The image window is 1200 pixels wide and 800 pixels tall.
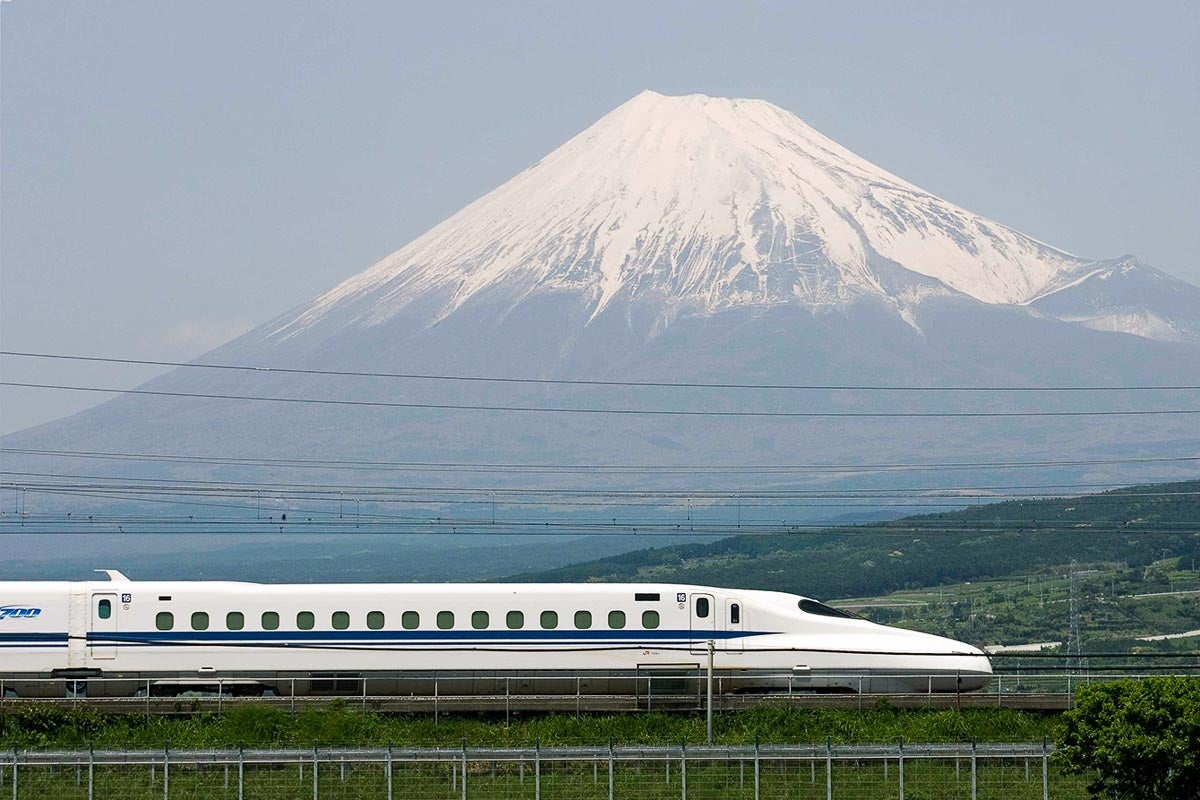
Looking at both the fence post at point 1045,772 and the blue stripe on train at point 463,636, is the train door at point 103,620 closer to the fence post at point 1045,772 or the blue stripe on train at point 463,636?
the blue stripe on train at point 463,636

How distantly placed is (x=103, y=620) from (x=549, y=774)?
24.4m

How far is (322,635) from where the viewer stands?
63500mm

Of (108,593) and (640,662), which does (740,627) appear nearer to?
(640,662)

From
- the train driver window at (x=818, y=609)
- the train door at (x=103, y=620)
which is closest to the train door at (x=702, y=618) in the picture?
the train driver window at (x=818, y=609)

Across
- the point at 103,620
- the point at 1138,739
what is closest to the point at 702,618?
the point at 103,620

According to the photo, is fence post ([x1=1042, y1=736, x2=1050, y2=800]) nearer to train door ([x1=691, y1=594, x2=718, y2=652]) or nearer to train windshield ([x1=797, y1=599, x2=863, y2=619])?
train door ([x1=691, y1=594, x2=718, y2=652])

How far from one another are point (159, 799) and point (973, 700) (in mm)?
27037

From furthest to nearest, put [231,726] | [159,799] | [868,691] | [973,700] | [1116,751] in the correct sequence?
1. [868,691]
2. [973,700]
3. [231,726]
4. [159,799]
5. [1116,751]

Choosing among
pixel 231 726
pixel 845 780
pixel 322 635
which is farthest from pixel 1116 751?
pixel 322 635

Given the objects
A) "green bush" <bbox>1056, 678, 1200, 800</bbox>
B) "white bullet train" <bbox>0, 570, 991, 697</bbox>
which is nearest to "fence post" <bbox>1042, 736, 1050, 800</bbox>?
"green bush" <bbox>1056, 678, 1200, 800</bbox>

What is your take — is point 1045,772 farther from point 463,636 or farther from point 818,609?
point 463,636

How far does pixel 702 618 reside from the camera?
208 feet

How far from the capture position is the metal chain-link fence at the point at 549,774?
37.2m

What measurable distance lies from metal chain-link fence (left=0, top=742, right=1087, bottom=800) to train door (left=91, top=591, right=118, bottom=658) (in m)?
18.8
